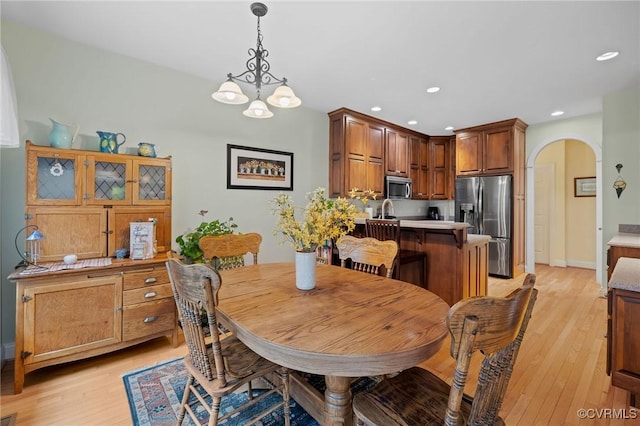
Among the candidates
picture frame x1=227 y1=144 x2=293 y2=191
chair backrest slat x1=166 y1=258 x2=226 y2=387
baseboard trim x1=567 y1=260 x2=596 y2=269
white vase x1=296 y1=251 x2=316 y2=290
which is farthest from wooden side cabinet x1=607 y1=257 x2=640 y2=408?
baseboard trim x1=567 y1=260 x2=596 y2=269

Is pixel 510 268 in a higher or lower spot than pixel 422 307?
lower

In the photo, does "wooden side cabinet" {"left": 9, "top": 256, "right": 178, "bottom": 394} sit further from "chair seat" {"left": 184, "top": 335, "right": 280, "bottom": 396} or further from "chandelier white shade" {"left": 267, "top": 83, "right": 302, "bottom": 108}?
"chandelier white shade" {"left": 267, "top": 83, "right": 302, "bottom": 108}

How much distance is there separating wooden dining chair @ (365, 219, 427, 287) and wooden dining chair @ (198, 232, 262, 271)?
48.3 inches

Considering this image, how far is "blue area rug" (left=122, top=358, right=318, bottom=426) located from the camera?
5.56ft

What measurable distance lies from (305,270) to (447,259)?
215 cm

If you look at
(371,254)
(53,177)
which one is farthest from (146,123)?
(371,254)

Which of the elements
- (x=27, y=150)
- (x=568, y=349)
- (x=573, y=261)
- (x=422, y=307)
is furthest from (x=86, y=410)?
(x=573, y=261)

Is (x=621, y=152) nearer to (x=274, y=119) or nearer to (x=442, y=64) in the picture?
(x=442, y=64)

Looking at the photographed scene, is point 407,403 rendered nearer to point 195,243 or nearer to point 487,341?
point 487,341

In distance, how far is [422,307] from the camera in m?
1.34

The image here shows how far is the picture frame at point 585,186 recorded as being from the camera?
5636mm

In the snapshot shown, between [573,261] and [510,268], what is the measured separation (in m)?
2.24

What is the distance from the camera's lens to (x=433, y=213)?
649 centimetres

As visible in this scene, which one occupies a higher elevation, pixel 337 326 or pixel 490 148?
pixel 490 148
